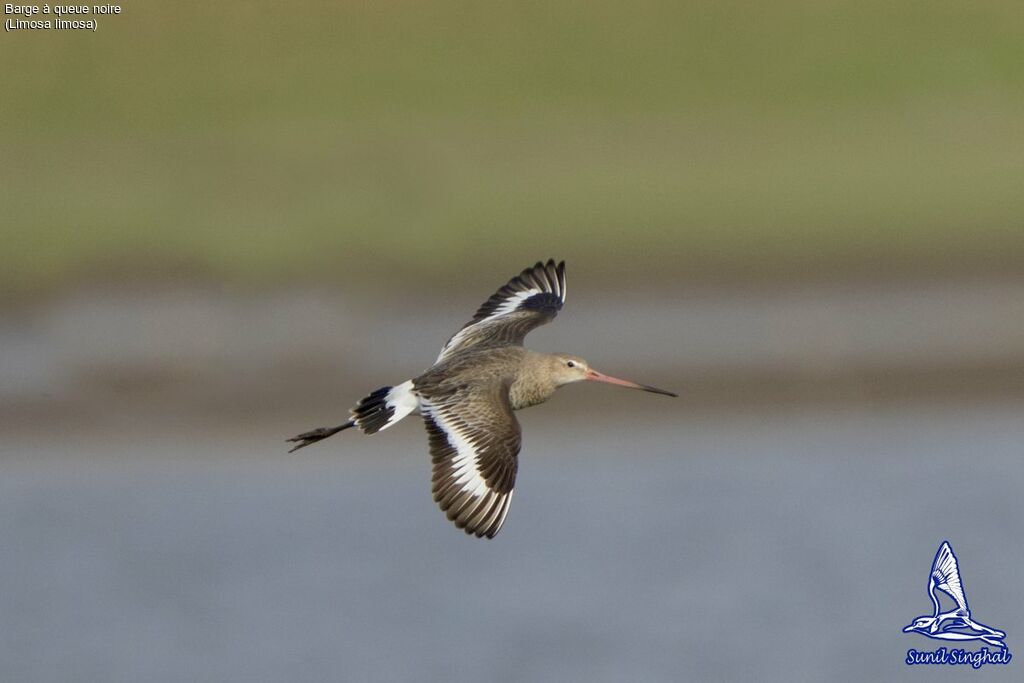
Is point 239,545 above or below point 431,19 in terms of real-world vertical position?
below

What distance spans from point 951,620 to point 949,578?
1.23 ft

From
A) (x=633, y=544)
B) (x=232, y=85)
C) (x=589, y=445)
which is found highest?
(x=232, y=85)

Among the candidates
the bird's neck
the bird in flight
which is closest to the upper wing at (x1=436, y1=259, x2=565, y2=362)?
the bird in flight

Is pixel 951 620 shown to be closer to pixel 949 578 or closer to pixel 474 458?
pixel 949 578

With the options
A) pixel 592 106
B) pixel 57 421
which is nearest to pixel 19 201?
pixel 57 421

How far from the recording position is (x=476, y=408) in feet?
27.2

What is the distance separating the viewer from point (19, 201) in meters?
17.7

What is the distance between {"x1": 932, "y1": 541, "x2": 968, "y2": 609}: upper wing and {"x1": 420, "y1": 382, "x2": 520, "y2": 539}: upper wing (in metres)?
3.83

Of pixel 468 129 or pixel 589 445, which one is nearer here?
pixel 589 445

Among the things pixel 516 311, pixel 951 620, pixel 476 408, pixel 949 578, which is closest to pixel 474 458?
pixel 476 408

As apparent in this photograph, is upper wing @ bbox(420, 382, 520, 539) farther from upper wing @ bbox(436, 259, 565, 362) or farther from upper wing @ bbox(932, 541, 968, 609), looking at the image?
upper wing @ bbox(932, 541, 968, 609)

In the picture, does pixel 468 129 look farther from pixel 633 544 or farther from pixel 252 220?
pixel 633 544

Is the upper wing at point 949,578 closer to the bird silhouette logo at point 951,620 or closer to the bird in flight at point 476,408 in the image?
the bird silhouette logo at point 951,620

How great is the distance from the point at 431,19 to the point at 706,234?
14.4 ft
